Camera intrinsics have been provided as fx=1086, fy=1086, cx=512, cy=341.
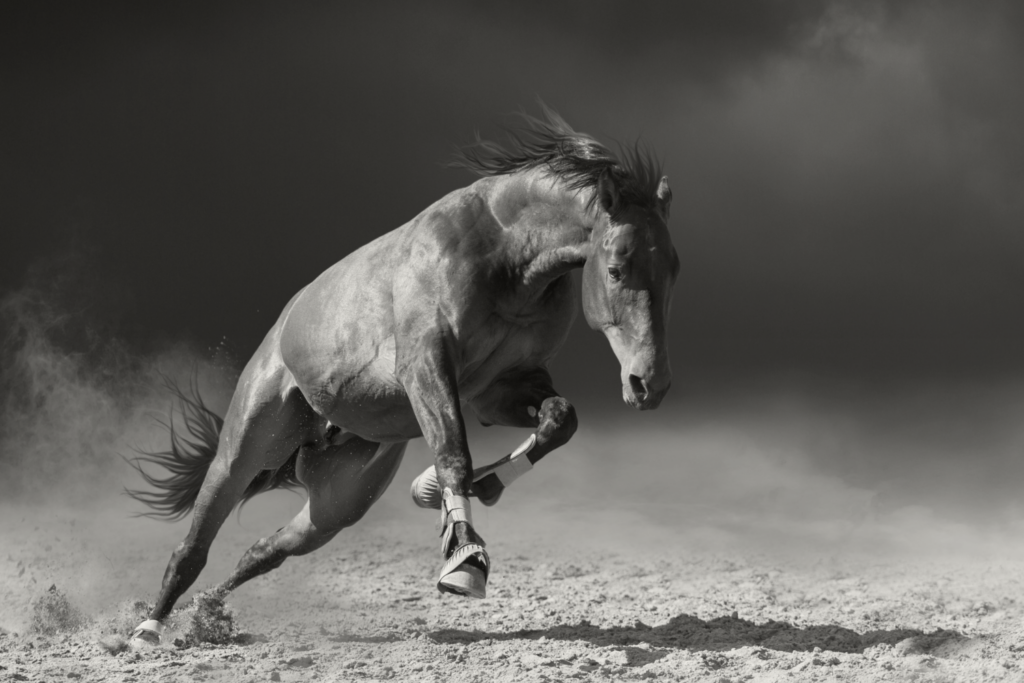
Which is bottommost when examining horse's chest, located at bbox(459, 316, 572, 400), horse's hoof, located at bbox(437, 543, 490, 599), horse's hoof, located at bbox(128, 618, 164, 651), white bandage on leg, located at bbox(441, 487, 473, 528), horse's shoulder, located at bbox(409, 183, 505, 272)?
horse's hoof, located at bbox(128, 618, 164, 651)

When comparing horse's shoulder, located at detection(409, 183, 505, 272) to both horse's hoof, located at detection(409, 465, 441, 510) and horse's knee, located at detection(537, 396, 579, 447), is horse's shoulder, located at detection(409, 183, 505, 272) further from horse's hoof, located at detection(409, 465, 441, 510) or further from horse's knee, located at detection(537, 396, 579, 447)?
horse's hoof, located at detection(409, 465, 441, 510)

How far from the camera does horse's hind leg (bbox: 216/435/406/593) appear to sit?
5.91 m

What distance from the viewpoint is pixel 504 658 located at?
15.5ft

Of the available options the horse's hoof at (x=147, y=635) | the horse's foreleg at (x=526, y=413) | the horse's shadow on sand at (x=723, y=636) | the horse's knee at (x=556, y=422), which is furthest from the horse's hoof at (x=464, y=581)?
the horse's hoof at (x=147, y=635)

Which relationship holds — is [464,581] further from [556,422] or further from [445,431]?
[556,422]

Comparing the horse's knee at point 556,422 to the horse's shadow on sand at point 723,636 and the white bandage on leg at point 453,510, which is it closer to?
the white bandage on leg at point 453,510

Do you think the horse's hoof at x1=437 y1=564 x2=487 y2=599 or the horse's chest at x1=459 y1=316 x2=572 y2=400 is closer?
the horse's hoof at x1=437 y1=564 x2=487 y2=599

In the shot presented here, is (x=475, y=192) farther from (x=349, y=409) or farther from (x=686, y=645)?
(x=686, y=645)

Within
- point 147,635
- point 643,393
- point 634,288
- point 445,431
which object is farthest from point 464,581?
point 147,635

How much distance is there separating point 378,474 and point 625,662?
1.93m

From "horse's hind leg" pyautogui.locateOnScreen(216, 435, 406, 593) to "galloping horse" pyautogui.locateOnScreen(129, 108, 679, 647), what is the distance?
0.01m

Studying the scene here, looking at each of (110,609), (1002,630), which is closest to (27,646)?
(110,609)

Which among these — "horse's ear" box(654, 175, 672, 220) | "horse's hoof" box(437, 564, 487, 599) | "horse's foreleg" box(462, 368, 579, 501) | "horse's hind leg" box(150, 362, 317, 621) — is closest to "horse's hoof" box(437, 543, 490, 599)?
"horse's hoof" box(437, 564, 487, 599)

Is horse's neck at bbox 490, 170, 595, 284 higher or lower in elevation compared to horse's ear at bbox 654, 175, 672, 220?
lower
